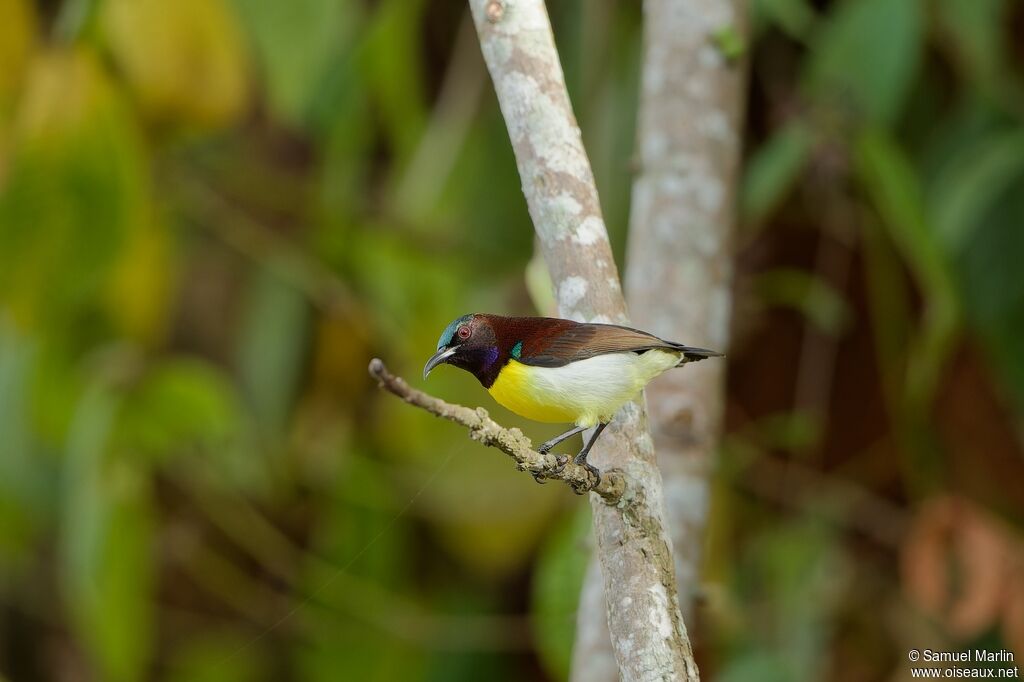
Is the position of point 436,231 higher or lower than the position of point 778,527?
higher

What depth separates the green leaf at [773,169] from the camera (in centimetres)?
250

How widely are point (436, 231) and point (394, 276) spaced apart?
294mm

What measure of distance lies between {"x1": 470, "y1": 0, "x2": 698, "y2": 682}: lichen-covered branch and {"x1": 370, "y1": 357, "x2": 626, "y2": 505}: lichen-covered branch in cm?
5

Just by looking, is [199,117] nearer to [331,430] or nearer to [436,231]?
[436,231]

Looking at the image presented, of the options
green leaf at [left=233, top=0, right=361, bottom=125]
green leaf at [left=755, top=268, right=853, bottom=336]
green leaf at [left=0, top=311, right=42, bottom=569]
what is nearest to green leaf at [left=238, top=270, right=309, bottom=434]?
green leaf at [left=0, top=311, right=42, bottom=569]

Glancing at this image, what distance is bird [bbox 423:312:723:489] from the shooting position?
3.99 feet

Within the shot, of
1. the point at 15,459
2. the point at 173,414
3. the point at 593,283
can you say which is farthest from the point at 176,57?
the point at 593,283

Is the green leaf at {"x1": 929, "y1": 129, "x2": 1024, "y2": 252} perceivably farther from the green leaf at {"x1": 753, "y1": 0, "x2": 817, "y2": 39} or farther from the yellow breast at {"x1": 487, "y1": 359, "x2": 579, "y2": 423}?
the yellow breast at {"x1": 487, "y1": 359, "x2": 579, "y2": 423}

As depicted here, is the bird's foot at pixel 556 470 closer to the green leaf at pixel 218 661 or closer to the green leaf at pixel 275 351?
the green leaf at pixel 275 351

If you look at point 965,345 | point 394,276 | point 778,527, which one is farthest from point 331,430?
point 965,345

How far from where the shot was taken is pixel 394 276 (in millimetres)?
3076

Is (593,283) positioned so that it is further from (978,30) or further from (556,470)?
(978,30)

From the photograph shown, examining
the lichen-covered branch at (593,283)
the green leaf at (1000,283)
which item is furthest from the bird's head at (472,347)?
the green leaf at (1000,283)

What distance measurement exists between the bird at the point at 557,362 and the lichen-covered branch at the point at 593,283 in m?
0.06
